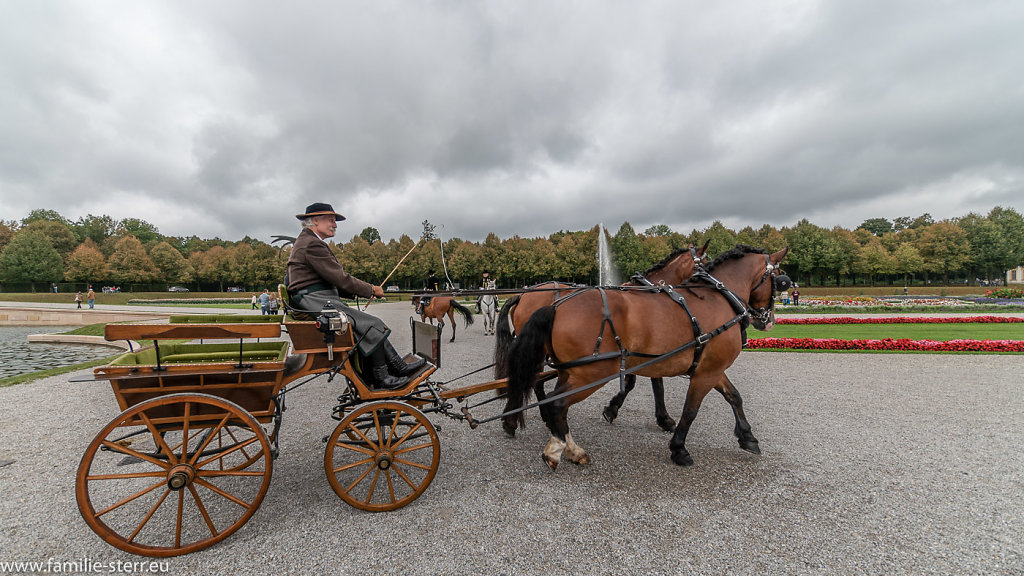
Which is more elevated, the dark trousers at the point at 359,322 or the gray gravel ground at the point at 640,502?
the dark trousers at the point at 359,322

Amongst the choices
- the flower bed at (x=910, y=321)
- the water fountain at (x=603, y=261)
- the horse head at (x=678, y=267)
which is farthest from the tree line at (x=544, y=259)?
the horse head at (x=678, y=267)

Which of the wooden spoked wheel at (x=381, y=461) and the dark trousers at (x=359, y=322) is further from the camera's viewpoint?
the dark trousers at (x=359, y=322)

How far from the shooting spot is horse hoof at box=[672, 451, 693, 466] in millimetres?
4297

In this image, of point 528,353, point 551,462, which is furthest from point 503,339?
point 551,462

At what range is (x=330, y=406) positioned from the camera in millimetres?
6535

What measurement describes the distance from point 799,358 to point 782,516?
8062 millimetres

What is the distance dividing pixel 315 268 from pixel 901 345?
44.0ft

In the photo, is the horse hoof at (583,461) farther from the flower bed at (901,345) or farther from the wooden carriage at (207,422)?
the flower bed at (901,345)

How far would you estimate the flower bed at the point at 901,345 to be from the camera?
391 inches

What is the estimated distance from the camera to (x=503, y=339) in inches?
223

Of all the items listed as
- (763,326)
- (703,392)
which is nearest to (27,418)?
(703,392)

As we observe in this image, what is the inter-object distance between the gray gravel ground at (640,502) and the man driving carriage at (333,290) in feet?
3.88

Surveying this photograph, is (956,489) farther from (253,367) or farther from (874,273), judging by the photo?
(874,273)

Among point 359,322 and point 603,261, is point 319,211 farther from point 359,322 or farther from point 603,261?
point 603,261
